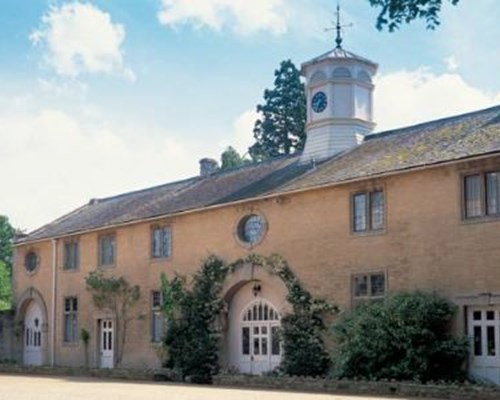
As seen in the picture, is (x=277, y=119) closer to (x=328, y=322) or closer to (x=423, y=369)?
(x=328, y=322)

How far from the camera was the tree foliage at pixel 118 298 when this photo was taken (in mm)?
36844

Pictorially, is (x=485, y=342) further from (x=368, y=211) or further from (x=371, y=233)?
(x=368, y=211)

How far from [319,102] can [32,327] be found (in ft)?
60.8

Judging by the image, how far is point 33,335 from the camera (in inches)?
1711

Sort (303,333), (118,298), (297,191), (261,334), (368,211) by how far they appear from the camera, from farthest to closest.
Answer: (118,298)
(261,334)
(297,191)
(303,333)
(368,211)

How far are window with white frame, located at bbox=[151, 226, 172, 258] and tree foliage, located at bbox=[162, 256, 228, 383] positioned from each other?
2.59 m

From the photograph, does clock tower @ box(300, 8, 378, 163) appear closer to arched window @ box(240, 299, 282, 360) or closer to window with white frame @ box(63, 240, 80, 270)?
arched window @ box(240, 299, 282, 360)

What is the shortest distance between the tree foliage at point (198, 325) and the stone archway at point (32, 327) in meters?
11.0

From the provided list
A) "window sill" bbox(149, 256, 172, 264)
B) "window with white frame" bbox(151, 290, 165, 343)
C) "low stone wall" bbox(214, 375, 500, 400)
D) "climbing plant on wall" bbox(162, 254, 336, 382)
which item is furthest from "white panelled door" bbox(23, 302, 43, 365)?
"low stone wall" bbox(214, 375, 500, 400)

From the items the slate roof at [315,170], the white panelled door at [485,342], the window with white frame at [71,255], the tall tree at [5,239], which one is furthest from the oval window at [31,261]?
the tall tree at [5,239]

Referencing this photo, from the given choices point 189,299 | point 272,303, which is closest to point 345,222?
point 272,303

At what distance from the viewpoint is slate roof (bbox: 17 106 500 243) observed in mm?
26562

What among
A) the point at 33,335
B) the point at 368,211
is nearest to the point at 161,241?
the point at 368,211

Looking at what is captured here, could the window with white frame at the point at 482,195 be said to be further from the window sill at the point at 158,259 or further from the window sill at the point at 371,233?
the window sill at the point at 158,259
